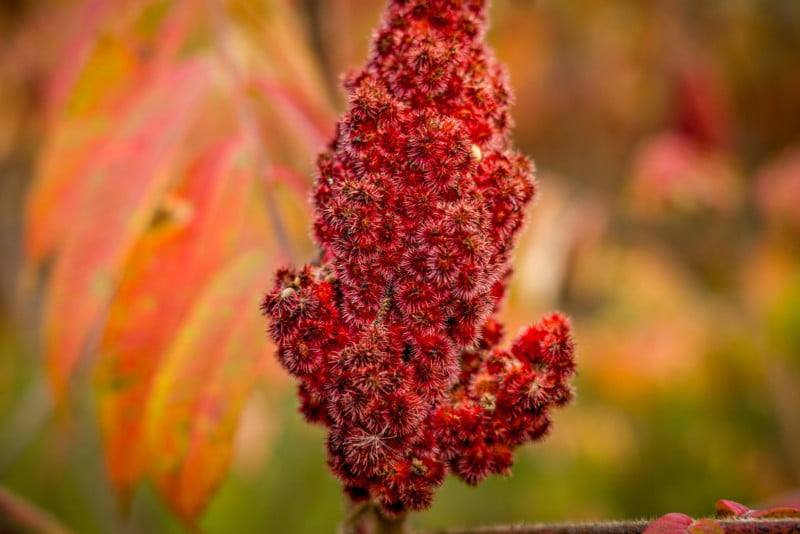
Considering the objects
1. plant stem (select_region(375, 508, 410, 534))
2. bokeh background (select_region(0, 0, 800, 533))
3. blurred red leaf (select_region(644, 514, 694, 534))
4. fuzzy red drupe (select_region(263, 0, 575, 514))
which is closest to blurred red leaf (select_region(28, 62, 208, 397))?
bokeh background (select_region(0, 0, 800, 533))

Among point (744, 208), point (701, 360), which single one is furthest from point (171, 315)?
point (701, 360)

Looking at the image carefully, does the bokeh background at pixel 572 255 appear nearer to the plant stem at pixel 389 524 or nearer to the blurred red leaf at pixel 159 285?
the blurred red leaf at pixel 159 285

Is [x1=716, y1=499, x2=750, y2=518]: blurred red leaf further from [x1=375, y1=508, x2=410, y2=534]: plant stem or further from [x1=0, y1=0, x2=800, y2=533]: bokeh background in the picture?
[x1=0, y1=0, x2=800, y2=533]: bokeh background

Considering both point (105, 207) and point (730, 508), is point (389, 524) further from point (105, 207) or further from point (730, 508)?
point (105, 207)

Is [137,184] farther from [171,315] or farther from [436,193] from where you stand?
[436,193]

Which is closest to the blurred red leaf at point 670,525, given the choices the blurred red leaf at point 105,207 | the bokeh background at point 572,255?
the bokeh background at point 572,255

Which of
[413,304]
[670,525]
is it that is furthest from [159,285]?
[670,525]
